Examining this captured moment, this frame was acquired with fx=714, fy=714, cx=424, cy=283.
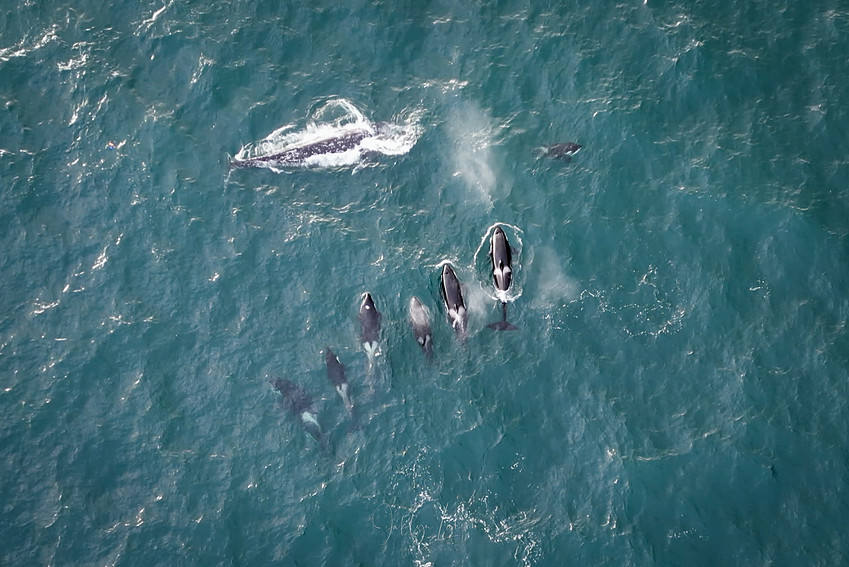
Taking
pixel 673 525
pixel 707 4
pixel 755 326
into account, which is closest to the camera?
pixel 673 525

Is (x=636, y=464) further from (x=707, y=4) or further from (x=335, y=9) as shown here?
(x=335, y=9)

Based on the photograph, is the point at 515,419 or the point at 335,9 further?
the point at 335,9

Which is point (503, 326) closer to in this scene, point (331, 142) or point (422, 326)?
point (422, 326)

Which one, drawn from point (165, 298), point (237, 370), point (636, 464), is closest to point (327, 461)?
point (237, 370)

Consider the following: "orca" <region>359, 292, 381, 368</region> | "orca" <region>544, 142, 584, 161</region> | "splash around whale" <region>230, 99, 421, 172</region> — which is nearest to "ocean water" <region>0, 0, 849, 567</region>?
"splash around whale" <region>230, 99, 421, 172</region>

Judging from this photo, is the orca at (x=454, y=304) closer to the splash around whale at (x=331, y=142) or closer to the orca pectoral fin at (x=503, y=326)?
the orca pectoral fin at (x=503, y=326)

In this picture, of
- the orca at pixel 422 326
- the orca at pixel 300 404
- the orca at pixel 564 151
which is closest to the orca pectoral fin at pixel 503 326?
the orca at pixel 422 326

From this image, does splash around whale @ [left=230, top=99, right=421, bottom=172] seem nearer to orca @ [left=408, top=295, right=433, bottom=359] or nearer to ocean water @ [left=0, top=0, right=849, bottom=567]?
ocean water @ [left=0, top=0, right=849, bottom=567]
